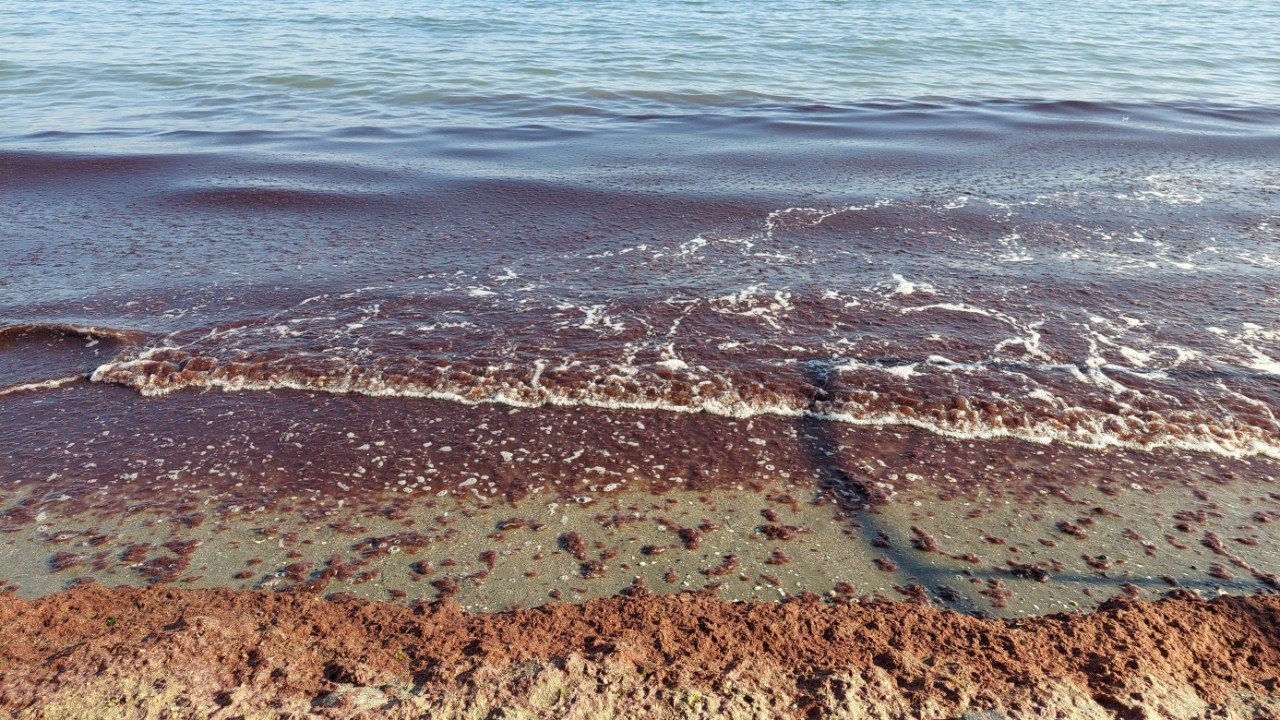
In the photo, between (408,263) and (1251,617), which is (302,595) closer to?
(1251,617)

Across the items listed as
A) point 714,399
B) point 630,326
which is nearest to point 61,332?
point 630,326

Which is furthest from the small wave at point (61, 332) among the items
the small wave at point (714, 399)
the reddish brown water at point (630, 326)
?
the small wave at point (714, 399)

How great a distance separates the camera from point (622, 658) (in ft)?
9.07

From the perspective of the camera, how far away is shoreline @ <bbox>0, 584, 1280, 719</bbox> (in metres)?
2.57

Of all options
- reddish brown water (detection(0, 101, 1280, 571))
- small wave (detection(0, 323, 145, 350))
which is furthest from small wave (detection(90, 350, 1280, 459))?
small wave (detection(0, 323, 145, 350))

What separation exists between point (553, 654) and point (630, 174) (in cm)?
800

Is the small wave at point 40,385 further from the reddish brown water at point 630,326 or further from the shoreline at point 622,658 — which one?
the shoreline at point 622,658

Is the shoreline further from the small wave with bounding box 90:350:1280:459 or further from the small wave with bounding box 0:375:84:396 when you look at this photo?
the small wave with bounding box 0:375:84:396

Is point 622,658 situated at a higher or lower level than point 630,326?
higher

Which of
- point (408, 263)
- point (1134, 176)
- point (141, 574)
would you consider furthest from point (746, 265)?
point (1134, 176)

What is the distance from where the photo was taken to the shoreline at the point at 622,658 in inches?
101

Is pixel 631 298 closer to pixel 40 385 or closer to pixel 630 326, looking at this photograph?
pixel 630 326

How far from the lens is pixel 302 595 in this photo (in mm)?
3250

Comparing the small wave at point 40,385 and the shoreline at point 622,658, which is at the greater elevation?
the shoreline at point 622,658
